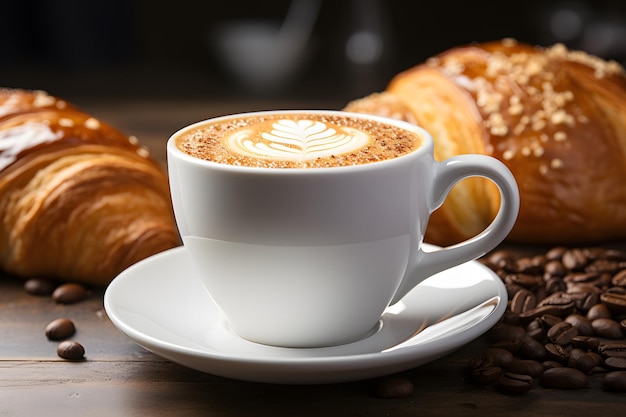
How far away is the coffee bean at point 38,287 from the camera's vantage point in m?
A: 1.48

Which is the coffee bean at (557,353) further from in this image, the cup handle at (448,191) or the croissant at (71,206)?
the croissant at (71,206)

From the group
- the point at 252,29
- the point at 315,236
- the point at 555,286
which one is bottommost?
the point at 252,29

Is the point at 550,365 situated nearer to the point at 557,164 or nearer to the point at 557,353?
the point at 557,353

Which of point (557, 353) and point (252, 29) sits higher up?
point (557, 353)

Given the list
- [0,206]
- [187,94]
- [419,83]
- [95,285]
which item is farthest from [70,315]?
[187,94]

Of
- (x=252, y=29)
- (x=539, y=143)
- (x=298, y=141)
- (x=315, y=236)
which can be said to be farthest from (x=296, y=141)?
(x=252, y=29)

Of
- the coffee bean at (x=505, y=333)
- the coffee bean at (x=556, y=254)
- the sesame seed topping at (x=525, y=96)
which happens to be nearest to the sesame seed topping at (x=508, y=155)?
the sesame seed topping at (x=525, y=96)

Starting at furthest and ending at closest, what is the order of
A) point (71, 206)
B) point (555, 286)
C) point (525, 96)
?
point (525, 96) → point (71, 206) → point (555, 286)

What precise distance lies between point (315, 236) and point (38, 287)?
62 centimetres

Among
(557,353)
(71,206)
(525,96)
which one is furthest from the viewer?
(525,96)

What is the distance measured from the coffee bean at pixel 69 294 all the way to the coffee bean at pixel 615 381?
0.80 m

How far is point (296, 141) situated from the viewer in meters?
1.15

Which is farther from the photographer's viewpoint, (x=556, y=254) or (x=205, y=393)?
(x=556, y=254)

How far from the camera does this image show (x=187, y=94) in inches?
135
